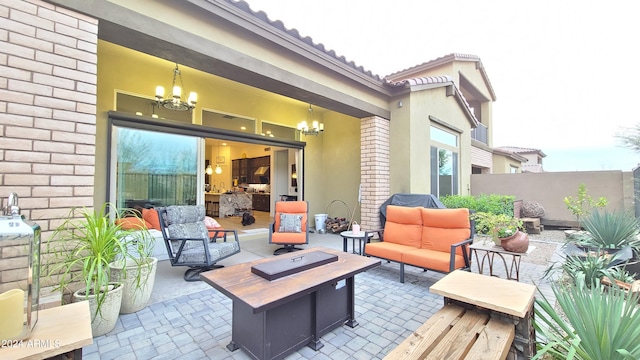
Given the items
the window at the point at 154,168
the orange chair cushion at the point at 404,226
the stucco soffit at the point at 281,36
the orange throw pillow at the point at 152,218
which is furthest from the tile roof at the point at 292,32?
the orange throw pillow at the point at 152,218

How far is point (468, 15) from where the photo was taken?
6738mm

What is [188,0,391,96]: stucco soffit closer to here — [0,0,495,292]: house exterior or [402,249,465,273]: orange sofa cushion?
[0,0,495,292]: house exterior

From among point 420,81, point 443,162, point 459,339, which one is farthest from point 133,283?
point 443,162

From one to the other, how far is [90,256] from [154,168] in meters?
4.05

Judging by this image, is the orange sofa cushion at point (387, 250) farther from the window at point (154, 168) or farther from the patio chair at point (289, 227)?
the window at point (154, 168)

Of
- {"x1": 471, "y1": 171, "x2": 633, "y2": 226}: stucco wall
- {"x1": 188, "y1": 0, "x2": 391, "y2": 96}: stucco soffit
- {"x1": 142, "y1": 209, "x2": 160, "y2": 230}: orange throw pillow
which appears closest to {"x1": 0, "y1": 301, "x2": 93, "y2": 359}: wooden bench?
{"x1": 188, "y1": 0, "x2": 391, "y2": 96}: stucco soffit

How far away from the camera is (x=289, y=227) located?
5.38 meters

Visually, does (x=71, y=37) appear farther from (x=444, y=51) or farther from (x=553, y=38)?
(x=444, y=51)

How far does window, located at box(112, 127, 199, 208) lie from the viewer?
528cm

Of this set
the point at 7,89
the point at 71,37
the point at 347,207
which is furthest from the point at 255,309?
the point at 347,207

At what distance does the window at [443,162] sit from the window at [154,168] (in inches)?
239

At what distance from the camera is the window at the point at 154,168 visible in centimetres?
528

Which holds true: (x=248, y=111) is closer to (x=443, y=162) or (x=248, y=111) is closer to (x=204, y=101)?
(x=204, y=101)

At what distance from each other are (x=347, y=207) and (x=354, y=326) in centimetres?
542
